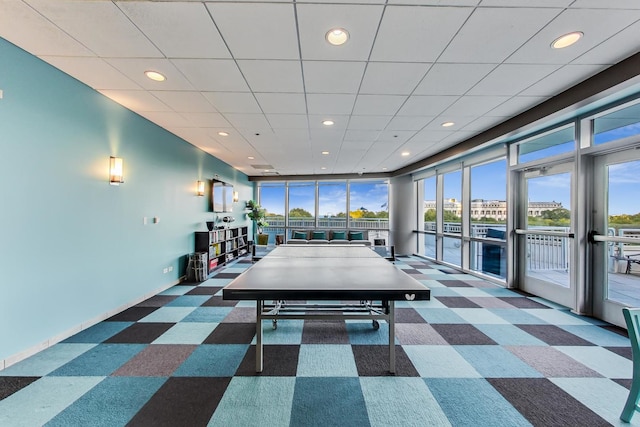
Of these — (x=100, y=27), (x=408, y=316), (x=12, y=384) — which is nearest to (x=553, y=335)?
(x=408, y=316)

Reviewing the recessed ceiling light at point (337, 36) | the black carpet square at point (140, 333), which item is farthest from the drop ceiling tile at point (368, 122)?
the black carpet square at point (140, 333)

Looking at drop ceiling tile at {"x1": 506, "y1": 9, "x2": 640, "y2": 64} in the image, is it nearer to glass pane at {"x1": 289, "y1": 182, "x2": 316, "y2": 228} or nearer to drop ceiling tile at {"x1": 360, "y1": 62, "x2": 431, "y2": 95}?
drop ceiling tile at {"x1": 360, "y1": 62, "x2": 431, "y2": 95}

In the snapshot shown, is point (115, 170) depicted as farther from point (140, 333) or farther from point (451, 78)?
point (451, 78)

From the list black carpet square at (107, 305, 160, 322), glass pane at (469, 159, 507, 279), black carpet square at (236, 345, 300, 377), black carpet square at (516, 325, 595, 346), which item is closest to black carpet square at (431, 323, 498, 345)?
black carpet square at (516, 325, 595, 346)

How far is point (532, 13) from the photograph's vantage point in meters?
1.84

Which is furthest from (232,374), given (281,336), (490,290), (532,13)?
(490,290)

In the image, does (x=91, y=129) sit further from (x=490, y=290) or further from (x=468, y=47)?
(x=490, y=290)

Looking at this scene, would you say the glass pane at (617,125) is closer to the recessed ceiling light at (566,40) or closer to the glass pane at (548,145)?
the glass pane at (548,145)

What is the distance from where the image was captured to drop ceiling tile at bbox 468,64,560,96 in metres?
2.52

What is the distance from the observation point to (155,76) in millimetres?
2674

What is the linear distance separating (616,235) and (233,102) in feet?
16.7

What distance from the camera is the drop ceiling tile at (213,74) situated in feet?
7.98

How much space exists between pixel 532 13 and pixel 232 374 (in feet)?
11.9

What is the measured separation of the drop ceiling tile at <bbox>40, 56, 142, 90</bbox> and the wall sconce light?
851mm
